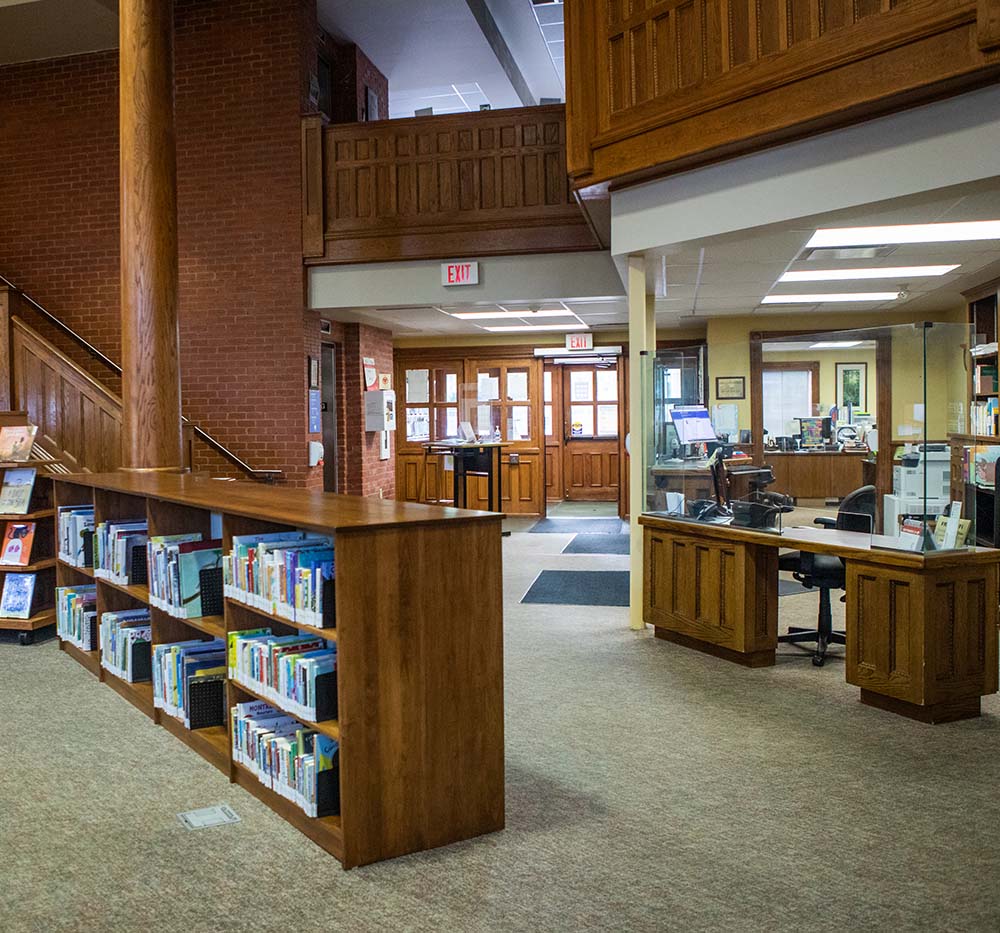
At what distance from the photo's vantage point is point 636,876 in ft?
10.2

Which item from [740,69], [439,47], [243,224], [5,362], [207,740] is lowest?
[207,740]

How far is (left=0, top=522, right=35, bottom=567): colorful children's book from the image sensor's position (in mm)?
6297

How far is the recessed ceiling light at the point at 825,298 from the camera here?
397 inches

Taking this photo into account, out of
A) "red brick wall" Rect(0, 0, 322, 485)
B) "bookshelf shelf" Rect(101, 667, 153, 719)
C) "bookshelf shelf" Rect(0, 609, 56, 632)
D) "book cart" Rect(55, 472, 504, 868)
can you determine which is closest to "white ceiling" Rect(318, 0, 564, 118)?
"red brick wall" Rect(0, 0, 322, 485)

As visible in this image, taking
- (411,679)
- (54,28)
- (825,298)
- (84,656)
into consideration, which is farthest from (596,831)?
(54,28)

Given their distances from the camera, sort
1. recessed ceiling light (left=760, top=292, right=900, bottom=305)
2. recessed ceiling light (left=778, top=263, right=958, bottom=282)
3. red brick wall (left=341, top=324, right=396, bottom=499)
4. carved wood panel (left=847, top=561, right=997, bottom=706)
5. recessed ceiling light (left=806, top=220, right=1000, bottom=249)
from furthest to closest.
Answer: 1. red brick wall (left=341, top=324, right=396, bottom=499)
2. recessed ceiling light (left=760, top=292, right=900, bottom=305)
3. recessed ceiling light (left=778, top=263, right=958, bottom=282)
4. recessed ceiling light (left=806, top=220, right=1000, bottom=249)
5. carved wood panel (left=847, top=561, right=997, bottom=706)

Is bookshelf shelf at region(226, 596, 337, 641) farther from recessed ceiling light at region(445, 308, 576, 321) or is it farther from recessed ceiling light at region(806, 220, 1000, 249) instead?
recessed ceiling light at region(445, 308, 576, 321)

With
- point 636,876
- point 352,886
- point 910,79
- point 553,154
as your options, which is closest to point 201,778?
point 352,886

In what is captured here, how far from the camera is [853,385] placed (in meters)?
5.23

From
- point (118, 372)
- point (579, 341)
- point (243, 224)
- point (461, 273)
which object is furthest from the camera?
point (579, 341)

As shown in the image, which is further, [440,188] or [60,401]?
[440,188]

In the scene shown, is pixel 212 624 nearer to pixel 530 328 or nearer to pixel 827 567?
pixel 827 567

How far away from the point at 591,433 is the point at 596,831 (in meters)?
11.7

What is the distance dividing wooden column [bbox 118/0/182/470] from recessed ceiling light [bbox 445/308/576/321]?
4.17 meters
